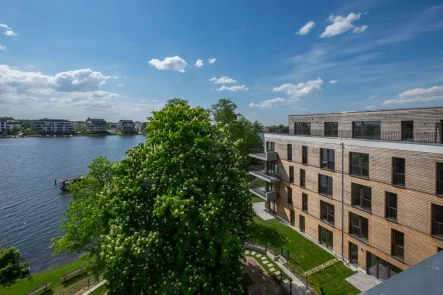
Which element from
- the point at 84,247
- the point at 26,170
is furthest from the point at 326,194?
the point at 26,170

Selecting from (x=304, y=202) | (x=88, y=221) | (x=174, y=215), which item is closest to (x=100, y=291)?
(x=88, y=221)

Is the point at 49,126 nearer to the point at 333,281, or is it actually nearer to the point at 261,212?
the point at 261,212

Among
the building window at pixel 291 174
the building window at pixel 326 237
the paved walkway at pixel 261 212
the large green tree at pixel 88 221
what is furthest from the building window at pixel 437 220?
the large green tree at pixel 88 221

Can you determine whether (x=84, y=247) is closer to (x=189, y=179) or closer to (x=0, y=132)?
(x=189, y=179)

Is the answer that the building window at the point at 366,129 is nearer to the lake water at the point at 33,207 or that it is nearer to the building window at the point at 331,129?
the building window at the point at 331,129

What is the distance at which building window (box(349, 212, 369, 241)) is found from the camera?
68.9 feet

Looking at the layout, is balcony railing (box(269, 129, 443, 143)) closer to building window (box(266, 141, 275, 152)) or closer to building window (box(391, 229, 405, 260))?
building window (box(266, 141, 275, 152))

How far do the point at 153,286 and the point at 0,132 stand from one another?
777 ft

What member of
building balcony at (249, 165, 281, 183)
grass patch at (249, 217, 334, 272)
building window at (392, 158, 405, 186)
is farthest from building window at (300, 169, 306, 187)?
building window at (392, 158, 405, 186)

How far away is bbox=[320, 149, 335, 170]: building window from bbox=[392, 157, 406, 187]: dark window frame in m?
5.62

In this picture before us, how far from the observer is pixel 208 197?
12516 mm

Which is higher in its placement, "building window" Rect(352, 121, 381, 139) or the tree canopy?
"building window" Rect(352, 121, 381, 139)

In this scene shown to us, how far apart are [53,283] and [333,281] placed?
23.9 meters

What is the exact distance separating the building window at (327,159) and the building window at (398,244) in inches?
279
